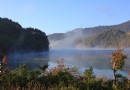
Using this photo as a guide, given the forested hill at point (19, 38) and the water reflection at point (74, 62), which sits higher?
the forested hill at point (19, 38)

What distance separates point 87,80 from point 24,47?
120741 millimetres

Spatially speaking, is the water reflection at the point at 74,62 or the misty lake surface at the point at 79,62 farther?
the water reflection at the point at 74,62

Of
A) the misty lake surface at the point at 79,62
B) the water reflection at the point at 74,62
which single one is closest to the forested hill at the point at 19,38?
the water reflection at the point at 74,62

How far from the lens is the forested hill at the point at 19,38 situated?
375ft

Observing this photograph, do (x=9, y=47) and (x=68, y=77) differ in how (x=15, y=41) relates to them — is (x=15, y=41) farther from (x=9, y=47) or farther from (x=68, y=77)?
(x=68, y=77)

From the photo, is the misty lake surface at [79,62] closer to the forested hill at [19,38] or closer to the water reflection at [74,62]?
the water reflection at [74,62]

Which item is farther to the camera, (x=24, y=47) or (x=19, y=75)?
(x=24, y=47)

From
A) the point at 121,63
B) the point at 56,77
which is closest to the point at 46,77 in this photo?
the point at 56,77

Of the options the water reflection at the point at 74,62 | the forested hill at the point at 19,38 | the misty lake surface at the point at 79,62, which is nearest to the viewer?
the misty lake surface at the point at 79,62

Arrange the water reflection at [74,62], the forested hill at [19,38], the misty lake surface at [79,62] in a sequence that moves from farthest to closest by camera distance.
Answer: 1. the forested hill at [19,38]
2. the water reflection at [74,62]
3. the misty lake surface at [79,62]

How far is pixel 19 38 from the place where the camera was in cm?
12825

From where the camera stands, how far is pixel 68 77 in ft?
57.4

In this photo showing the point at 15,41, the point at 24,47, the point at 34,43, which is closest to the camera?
the point at 15,41

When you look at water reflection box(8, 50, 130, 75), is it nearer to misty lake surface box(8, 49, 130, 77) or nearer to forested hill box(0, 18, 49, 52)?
misty lake surface box(8, 49, 130, 77)
